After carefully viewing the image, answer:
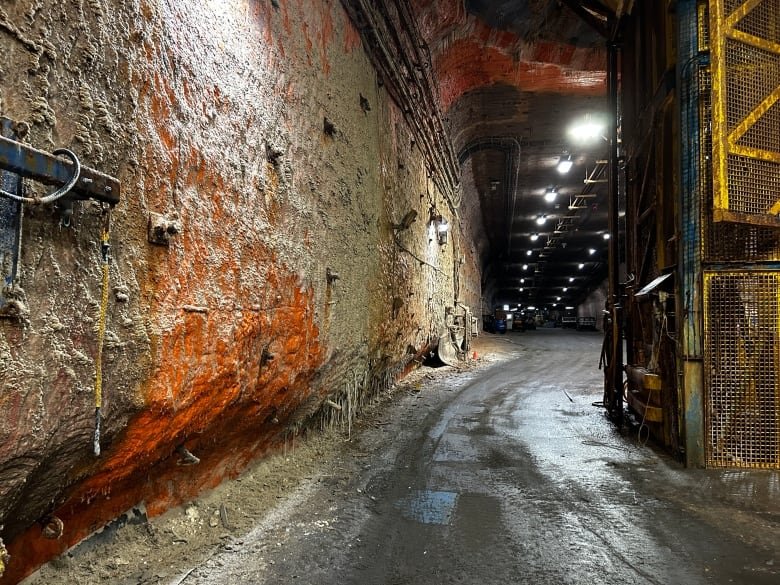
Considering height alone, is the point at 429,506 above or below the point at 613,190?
below

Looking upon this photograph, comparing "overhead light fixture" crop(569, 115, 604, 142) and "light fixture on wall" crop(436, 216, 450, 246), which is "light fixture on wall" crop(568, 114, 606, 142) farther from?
"light fixture on wall" crop(436, 216, 450, 246)

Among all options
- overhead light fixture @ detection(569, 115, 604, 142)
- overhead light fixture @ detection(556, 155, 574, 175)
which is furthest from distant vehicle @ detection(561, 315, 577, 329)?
overhead light fixture @ detection(569, 115, 604, 142)

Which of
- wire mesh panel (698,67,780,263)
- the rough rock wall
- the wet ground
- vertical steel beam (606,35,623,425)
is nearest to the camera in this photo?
the rough rock wall

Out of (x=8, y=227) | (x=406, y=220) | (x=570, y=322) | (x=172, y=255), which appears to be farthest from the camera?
(x=570, y=322)

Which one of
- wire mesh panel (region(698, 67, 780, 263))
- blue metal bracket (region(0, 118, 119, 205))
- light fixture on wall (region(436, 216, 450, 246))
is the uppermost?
light fixture on wall (region(436, 216, 450, 246))

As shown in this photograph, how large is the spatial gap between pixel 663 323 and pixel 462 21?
691 cm

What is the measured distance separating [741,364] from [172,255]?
205 inches

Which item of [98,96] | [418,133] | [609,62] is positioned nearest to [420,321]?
[418,133]

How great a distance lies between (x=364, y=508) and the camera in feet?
10.5

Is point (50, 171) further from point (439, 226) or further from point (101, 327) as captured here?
point (439, 226)

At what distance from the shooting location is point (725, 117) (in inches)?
162

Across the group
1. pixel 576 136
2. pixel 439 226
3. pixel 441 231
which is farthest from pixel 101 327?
pixel 576 136

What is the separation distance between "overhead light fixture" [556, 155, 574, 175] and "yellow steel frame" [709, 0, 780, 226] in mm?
10400

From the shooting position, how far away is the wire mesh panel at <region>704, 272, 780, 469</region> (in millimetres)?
4121
